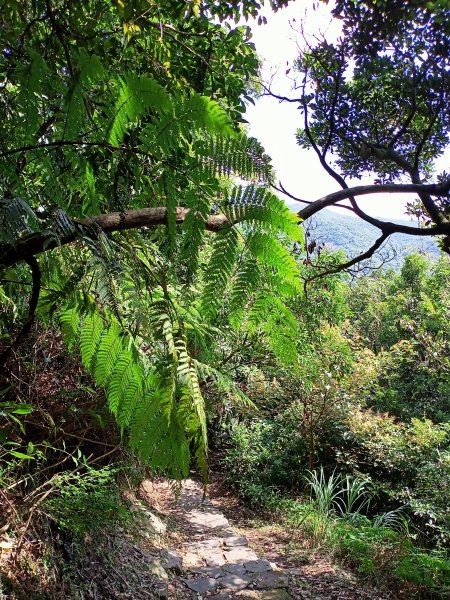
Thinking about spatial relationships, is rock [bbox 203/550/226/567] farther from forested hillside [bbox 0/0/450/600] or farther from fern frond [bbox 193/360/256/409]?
fern frond [bbox 193/360/256/409]

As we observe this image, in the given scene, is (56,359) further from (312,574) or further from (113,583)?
(312,574)

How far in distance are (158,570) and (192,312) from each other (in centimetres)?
281

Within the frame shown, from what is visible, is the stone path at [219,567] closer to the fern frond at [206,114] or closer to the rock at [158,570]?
the rock at [158,570]

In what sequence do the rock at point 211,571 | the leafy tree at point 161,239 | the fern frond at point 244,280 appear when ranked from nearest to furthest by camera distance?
the leafy tree at point 161,239
the fern frond at point 244,280
the rock at point 211,571

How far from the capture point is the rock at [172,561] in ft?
13.3

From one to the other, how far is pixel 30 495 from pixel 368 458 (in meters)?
5.26

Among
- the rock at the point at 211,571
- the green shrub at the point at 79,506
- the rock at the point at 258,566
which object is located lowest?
the rock at the point at 211,571

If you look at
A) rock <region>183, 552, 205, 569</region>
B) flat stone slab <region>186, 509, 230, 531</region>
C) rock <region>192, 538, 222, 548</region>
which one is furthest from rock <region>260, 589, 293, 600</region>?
flat stone slab <region>186, 509, 230, 531</region>

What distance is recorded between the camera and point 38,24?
8.21 feet

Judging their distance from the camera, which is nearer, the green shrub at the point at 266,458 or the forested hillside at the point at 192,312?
the forested hillside at the point at 192,312

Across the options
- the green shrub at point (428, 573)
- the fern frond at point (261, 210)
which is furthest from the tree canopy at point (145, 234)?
the green shrub at point (428, 573)

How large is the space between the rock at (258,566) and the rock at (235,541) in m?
0.47

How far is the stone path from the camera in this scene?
4.00 metres

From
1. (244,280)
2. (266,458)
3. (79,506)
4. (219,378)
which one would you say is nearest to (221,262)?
→ (244,280)
